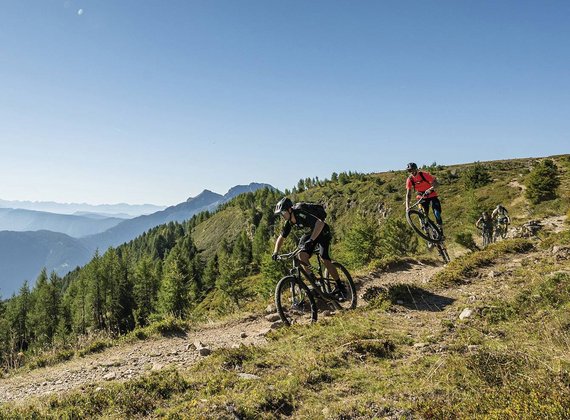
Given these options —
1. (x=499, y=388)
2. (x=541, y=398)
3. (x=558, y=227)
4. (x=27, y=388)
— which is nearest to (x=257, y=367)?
(x=499, y=388)

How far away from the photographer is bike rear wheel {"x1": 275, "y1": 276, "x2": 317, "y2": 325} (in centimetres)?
1163

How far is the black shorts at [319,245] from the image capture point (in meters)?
11.3

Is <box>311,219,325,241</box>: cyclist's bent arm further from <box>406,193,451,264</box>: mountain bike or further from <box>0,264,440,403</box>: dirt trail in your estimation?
<box>406,193,451,264</box>: mountain bike

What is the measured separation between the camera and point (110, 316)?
78125 mm

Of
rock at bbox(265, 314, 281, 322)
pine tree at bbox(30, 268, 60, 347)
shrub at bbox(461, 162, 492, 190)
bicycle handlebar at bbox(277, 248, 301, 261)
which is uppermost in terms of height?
shrub at bbox(461, 162, 492, 190)

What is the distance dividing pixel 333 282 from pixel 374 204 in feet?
413

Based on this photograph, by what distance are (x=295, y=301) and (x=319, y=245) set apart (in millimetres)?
2234

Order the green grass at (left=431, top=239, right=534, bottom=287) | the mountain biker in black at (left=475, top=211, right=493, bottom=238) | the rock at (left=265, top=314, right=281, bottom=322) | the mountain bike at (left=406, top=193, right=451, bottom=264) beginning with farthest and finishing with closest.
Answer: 1. the mountain biker in black at (left=475, top=211, right=493, bottom=238)
2. the mountain bike at (left=406, top=193, right=451, bottom=264)
3. the green grass at (left=431, top=239, right=534, bottom=287)
4. the rock at (left=265, top=314, right=281, bottom=322)

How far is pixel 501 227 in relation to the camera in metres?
26.5

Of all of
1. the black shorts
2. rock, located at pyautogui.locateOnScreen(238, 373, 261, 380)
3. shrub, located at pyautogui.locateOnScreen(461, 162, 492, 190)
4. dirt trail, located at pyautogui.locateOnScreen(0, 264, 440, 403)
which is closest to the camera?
rock, located at pyautogui.locateOnScreen(238, 373, 261, 380)

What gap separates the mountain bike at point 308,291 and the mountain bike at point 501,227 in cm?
1910

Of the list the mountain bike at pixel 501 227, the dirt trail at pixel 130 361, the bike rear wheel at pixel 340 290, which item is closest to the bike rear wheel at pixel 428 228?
the dirt trail at pixel 130 361

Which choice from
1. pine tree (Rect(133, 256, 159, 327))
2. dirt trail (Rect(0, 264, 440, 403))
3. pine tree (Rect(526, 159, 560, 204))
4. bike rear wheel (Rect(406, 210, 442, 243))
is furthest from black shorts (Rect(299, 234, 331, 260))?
pine tree (Rect(133, 256, 159, 327))

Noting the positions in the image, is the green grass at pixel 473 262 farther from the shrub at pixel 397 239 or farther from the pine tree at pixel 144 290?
the pine tree at pixel 144 290
